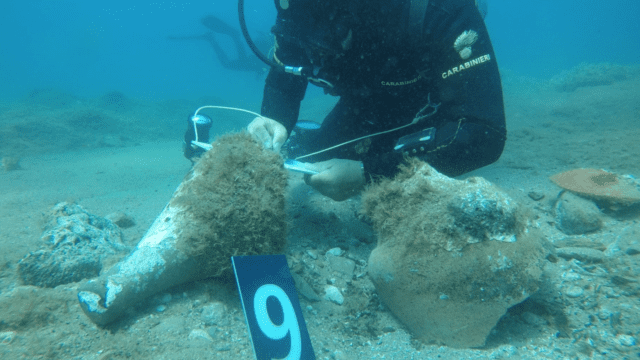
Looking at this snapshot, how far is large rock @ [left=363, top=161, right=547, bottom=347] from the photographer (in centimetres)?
152

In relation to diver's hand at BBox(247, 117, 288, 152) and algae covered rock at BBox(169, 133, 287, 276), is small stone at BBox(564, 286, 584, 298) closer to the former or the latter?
algae covered rock at BBox(169, 133, 287, 276)

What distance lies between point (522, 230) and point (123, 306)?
2.16 metres

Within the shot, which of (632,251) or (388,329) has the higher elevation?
(632,251)

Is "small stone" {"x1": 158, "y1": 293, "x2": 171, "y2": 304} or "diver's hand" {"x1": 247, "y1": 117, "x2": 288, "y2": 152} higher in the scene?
"diver's hand" {"x1": 247, "y1": 117, "x2": 288, "y2": 152}

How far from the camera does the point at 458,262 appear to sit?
158cm

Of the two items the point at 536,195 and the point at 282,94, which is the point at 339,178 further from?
the point at 536,195

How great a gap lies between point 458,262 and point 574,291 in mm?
745

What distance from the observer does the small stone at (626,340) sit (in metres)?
1.37

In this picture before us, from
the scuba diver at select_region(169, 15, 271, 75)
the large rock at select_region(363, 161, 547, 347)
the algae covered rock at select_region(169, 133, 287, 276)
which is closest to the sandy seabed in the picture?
the large rock at select_region(363, 161, 547, 347)

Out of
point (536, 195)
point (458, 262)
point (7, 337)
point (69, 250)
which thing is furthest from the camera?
point (536, 195)

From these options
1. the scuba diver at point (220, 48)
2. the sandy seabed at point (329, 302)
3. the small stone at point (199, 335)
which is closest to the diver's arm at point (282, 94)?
the sandy seabed at point (329, 302)

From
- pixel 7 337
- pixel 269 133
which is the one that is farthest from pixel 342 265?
pixel 7 337

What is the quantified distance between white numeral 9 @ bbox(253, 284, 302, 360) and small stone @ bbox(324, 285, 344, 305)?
1.44ft

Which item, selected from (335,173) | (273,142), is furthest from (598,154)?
(273,142)
